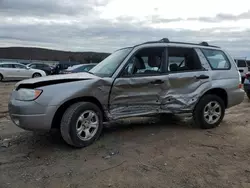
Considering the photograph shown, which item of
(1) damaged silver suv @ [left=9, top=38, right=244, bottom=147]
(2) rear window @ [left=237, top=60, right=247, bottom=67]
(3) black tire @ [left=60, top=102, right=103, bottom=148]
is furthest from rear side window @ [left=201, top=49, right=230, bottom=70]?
(2) rear window @ [left=237, top=60, right=247, bottom=67]

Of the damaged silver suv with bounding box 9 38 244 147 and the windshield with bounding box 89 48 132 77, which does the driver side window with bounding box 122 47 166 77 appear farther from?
the windshield with bounding box 89 48 132 77

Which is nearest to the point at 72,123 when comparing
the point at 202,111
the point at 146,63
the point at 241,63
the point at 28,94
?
the point at 28,94

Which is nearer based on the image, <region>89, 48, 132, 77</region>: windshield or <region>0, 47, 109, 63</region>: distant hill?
<region>89, 48, 132, 77</region>: windshield

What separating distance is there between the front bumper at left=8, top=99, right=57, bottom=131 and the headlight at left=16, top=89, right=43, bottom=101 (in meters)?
0.07

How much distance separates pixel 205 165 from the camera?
14.6ft

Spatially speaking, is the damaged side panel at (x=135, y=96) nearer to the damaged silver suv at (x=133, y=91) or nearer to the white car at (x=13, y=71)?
the damaged silver suv at (x=133, y=91)

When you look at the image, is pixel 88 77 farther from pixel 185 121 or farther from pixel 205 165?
pixel 185 121

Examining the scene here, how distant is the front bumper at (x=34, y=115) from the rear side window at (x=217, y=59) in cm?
354

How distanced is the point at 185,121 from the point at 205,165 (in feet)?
8.86

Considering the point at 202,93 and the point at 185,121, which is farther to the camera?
the point at 185,121

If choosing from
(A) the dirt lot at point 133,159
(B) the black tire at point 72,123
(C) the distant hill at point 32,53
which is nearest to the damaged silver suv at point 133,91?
(B) the black tire at point 72,123

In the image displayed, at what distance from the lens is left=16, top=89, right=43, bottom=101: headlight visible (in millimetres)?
4707

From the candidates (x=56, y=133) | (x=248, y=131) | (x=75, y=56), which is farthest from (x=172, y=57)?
(x=75, y=56)

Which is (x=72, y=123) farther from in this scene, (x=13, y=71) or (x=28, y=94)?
(x=13, y=71)
